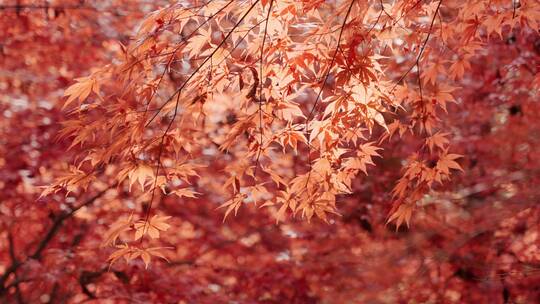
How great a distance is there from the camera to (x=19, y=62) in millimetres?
7004

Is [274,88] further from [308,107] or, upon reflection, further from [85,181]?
[308,107]

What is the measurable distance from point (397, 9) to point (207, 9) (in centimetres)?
84

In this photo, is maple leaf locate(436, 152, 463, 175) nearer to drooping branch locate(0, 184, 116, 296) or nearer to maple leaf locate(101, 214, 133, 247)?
maple leaf locate(101, 214, 133, 247)

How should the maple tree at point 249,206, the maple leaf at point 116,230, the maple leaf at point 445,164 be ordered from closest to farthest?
the maple leaf at point 116,230 < the maple leaf at point 445,164 < the maple tree at point 249,206

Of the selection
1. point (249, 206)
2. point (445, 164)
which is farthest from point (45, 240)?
point (445, 164)

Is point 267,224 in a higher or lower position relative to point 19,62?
lower

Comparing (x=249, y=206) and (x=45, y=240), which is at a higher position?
(x=249, y=206)

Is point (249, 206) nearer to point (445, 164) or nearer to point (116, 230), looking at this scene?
point (445, 164)

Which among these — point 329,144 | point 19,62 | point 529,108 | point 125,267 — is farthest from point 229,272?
point 329,144

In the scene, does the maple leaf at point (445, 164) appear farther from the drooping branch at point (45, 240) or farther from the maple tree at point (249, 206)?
the drooping branch at point (45, 240)

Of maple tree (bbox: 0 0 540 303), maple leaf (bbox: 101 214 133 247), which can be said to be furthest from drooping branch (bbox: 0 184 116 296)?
maple leaf (bbox: 101 214 133 247)

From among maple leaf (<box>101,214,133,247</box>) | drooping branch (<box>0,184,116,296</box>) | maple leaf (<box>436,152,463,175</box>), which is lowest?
drooping branch (<box>0,184,116,296</box>)

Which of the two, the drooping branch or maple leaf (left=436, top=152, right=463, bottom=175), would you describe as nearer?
maple leaf (left=436, top=152, right=463, bottom=175)

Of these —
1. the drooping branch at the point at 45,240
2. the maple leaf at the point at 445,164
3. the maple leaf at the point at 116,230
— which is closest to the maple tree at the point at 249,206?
the drooping branch at the point at 45,240
